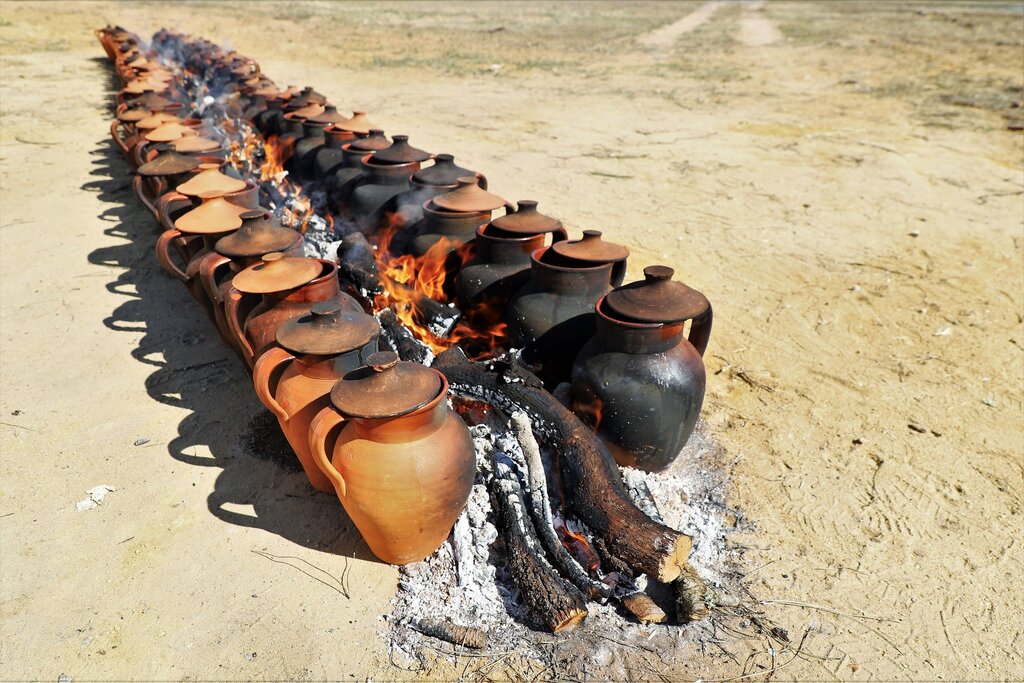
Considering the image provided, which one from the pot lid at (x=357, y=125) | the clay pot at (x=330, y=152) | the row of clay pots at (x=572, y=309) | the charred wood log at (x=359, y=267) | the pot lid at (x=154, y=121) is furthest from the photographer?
the pot lid at (x=154, y=121)

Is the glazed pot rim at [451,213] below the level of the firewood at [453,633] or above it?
above

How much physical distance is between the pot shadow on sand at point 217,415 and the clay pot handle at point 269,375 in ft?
1.94

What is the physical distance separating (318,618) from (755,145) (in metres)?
10.1

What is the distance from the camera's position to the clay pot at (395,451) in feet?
9.13

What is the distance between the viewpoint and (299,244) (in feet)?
13.8

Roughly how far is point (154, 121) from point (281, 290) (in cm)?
511

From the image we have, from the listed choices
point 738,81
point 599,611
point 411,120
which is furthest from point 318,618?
point 738,81

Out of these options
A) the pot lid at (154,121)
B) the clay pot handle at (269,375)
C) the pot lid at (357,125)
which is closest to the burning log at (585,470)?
the clay pot handle at (269,375)

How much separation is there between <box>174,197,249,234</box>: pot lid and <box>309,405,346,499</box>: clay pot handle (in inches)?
83.7

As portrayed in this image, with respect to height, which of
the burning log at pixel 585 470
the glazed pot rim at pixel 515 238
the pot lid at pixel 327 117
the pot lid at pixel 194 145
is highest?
the pot lid at pixel 194 145

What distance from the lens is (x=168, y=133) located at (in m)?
6.82

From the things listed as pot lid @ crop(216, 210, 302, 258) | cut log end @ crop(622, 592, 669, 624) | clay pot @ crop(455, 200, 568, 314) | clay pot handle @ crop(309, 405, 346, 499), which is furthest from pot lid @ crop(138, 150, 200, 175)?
cut log end @ crop(622, 592, 669, 624)

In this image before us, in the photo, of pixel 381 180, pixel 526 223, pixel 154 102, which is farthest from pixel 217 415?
pixel 154 102

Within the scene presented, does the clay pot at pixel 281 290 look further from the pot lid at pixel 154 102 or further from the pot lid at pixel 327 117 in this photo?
the pot lid at pixel 154 102
